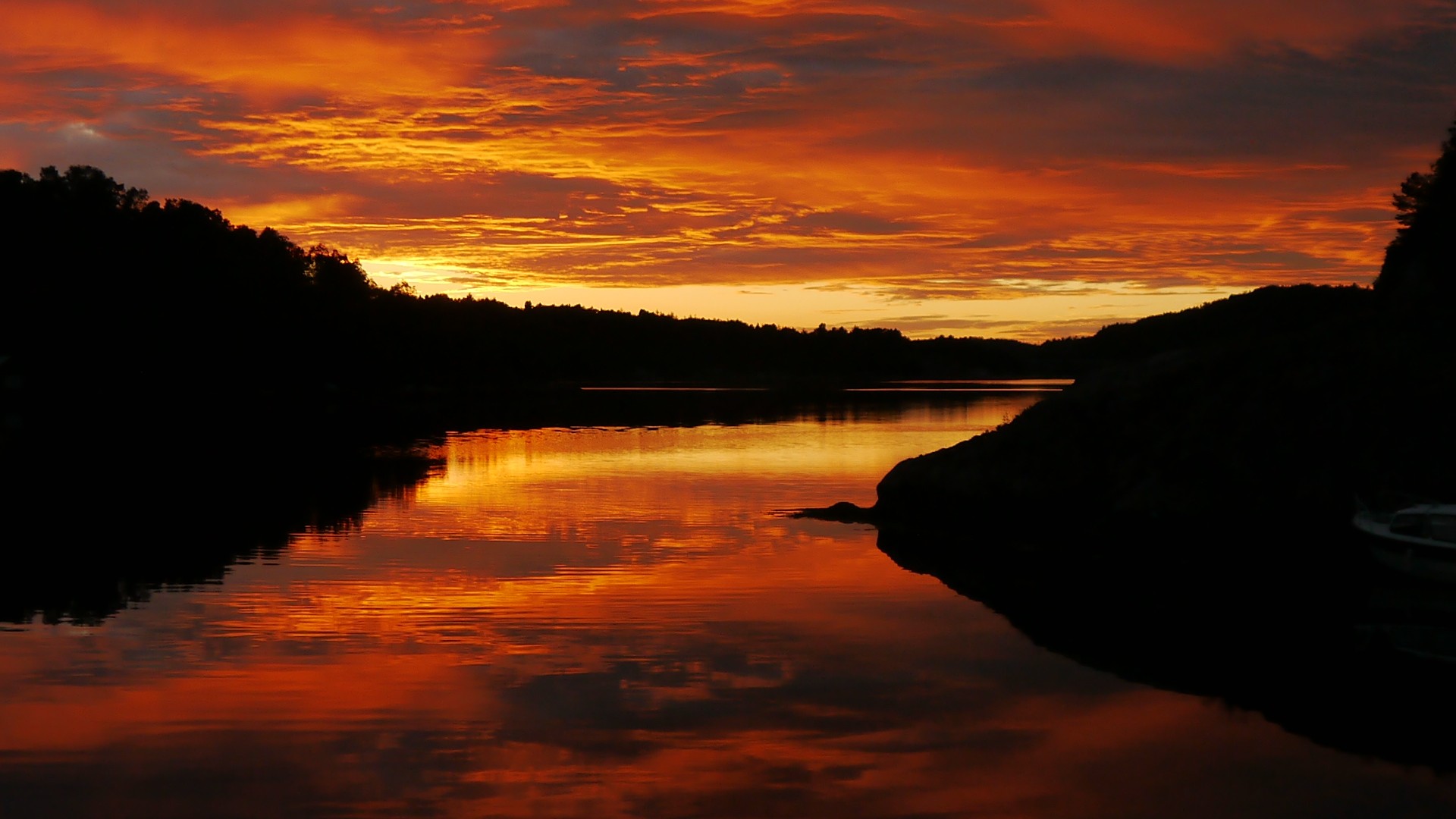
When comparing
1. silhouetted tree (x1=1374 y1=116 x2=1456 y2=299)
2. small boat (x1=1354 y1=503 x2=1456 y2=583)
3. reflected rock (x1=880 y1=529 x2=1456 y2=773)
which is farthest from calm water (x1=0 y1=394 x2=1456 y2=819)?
silhouetted tree (x1=1374 y1=116 x2=1456 y2=299)

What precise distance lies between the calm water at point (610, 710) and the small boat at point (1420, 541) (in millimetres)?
8059

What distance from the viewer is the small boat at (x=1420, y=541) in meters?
23.1

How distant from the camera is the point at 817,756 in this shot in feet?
44.8

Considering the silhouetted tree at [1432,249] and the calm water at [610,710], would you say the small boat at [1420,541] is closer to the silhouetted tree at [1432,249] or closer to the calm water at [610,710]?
the calm water at [610,710]

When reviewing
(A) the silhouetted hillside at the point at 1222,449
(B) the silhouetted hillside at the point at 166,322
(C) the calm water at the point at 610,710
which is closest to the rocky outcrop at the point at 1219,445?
(A) the silhouetted hillside at the point at 1222,449

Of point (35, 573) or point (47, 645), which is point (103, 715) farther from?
point (35, 573)

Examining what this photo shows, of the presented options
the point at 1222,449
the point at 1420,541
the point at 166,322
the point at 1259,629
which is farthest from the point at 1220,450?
the point at 166,322

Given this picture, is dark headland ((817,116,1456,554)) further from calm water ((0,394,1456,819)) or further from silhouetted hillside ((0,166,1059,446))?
silhouetted hillside ((0,166,1059,446))

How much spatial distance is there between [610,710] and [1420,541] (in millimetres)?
15724

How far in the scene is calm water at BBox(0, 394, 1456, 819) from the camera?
12.5m

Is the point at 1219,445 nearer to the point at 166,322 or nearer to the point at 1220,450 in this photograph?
the point at 1220,450

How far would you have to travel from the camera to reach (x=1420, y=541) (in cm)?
2320

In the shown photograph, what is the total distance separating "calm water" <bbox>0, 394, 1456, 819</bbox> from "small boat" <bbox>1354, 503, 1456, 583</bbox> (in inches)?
317

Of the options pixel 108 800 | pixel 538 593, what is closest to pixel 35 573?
pixel 538 593
